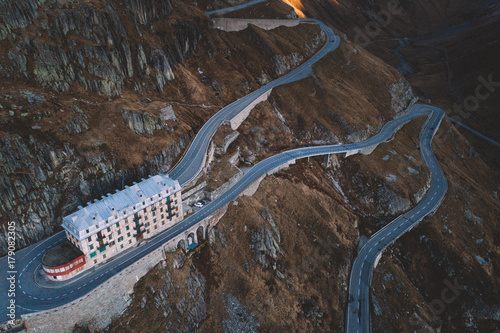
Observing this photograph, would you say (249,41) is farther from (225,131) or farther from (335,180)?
(335,180)

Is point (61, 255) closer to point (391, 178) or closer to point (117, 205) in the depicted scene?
point (117, 205)

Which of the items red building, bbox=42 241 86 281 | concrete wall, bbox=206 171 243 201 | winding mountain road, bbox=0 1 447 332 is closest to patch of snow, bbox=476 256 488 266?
winding mountain road, bbox=0 1 447 332

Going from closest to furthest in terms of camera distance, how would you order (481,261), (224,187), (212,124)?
(224,187) < (481,261) < (212,124)

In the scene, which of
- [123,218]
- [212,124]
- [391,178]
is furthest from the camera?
[391,178]

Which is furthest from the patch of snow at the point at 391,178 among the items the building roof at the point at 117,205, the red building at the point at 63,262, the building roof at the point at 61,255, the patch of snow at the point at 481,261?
the building roof at the point at 61,255

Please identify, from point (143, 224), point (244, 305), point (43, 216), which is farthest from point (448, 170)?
point (43, 216)

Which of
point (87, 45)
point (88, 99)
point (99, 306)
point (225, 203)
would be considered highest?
point (87, 45)

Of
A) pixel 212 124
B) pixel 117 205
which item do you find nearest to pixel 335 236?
pixel 212 124
